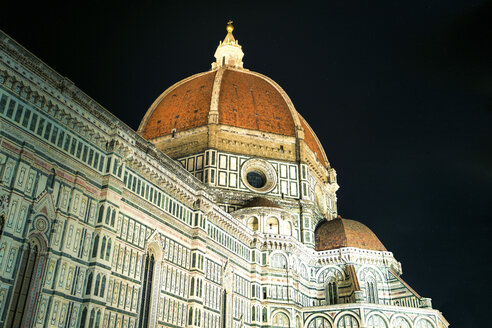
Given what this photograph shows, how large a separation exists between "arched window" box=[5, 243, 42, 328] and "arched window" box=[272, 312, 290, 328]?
21.2 meters

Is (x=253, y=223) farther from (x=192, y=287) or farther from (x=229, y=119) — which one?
(x=229, y=119)

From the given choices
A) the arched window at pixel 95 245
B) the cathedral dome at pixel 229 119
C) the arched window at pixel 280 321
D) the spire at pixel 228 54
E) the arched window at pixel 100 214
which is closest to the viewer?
the arched window at pixel 95 245

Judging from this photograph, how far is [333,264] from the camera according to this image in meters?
43.0

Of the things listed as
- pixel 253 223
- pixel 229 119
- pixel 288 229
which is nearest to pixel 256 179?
pixel 229 119

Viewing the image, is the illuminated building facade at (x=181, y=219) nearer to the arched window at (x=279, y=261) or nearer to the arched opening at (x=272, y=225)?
the arched window at (x=279, y=261)

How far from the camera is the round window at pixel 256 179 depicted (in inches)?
1784

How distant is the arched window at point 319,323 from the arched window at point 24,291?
2456 centimetres

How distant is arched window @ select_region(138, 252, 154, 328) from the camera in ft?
85.7

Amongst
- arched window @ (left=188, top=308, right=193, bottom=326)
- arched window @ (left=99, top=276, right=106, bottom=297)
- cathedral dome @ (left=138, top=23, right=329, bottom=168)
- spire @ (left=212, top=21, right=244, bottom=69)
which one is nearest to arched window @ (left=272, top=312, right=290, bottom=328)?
arched window @ (left=188, top=308, right=193, bottom=326)

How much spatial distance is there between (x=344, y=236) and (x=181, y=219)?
62.4 ft

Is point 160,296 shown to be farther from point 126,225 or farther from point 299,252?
point 299,252

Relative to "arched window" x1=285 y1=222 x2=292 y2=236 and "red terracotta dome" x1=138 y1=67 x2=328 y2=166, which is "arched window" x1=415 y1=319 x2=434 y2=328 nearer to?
"arched window" x1=285 y1=222 x2=292 y2=236

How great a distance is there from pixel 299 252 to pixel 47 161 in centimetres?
2440

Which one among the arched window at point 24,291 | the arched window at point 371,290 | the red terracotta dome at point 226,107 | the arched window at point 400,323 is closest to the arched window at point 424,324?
the arched window at point 400,323
